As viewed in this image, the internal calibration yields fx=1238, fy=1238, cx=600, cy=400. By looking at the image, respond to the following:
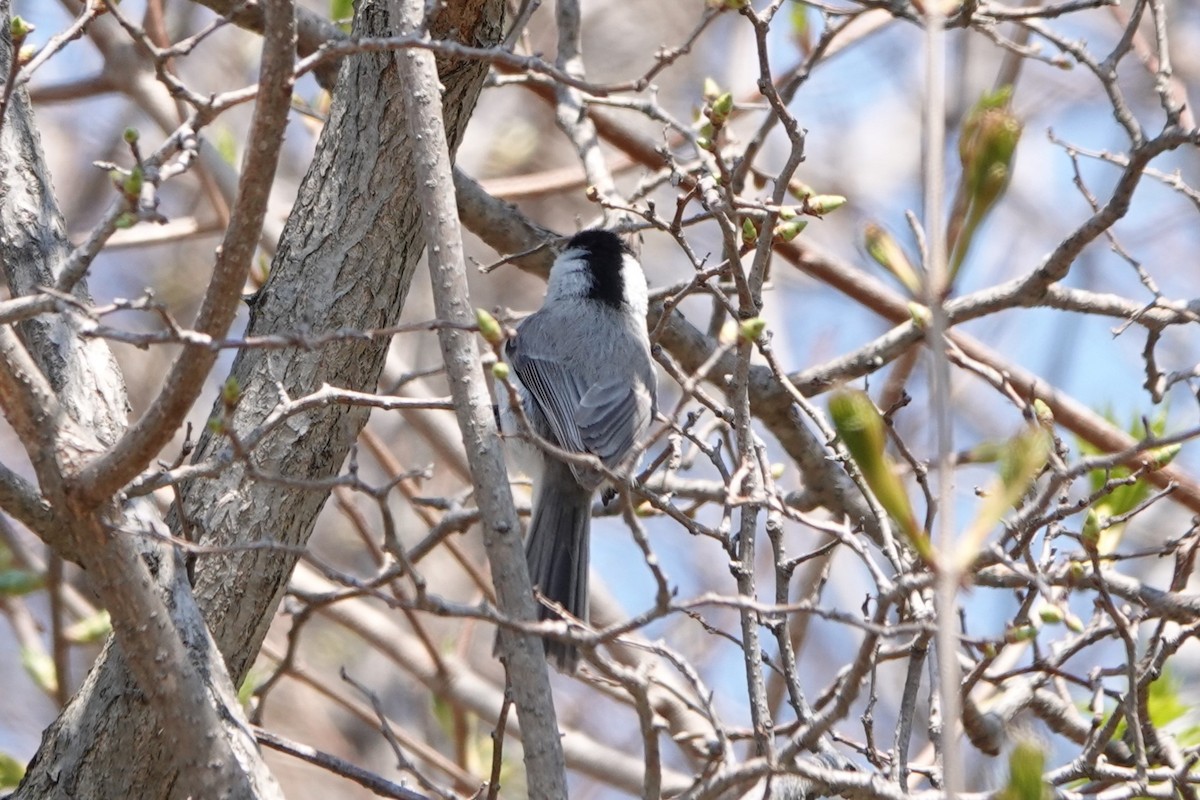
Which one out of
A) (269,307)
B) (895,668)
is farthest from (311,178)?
(895,668)

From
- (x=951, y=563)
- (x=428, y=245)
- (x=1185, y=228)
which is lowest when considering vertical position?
(x=951, y=563)

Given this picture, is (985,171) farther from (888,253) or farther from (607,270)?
(607,270)

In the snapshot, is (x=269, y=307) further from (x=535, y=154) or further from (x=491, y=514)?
(x=535, y=154)

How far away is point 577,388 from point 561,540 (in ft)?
1.90

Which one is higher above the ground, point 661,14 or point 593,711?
point 661,14

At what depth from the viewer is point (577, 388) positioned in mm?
3918

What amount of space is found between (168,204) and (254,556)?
19.3 feet

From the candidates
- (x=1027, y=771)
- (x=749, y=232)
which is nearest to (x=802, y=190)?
(x=749, y=232)

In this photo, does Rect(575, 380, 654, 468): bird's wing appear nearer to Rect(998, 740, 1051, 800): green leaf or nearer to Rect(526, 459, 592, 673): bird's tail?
Rect(526, 459, 592, 673): bird's tail

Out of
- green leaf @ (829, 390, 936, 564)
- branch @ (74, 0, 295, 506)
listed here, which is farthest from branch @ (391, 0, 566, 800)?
green leaf @ (829, 390, 936, 564)

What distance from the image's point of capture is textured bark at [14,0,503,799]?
2.70 meters

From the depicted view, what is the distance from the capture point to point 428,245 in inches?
91.8

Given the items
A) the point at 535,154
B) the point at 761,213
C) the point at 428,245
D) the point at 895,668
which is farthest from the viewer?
the point at 535,154

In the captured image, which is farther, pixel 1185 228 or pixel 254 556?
pixel 1185 228
